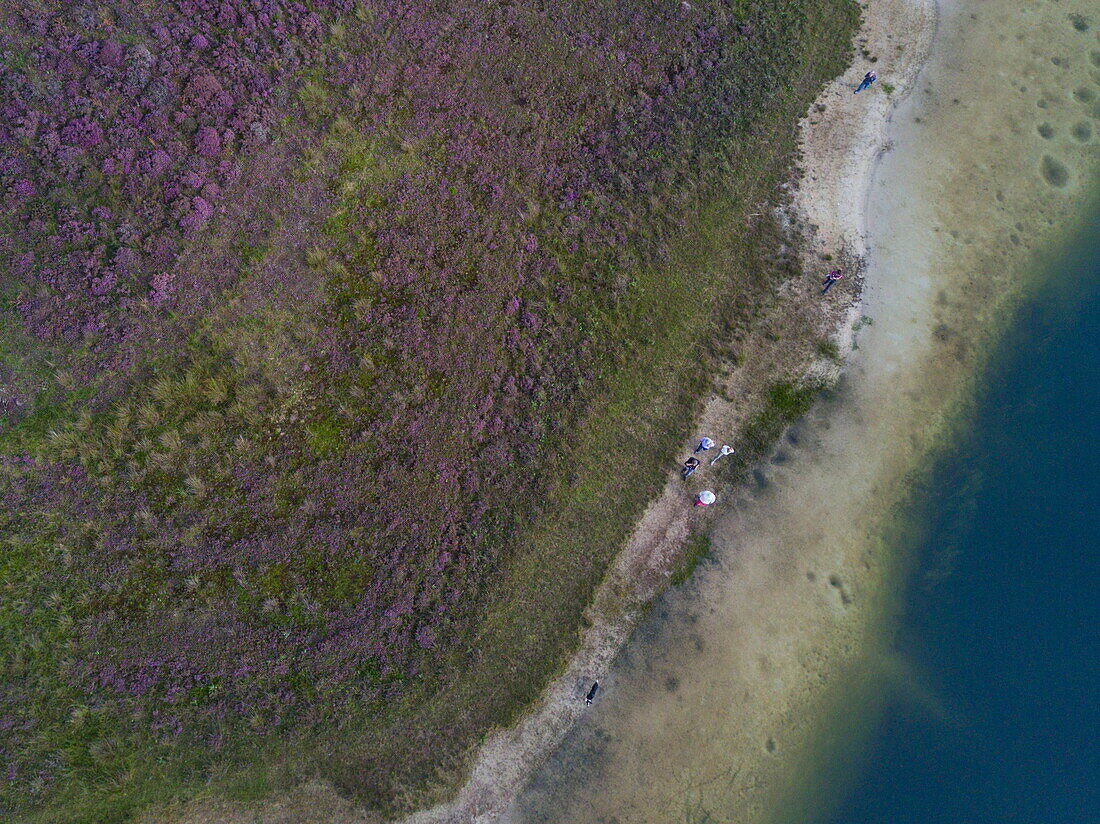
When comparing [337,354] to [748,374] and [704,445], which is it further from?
[748,374]

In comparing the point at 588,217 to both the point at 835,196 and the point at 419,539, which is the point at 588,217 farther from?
the point at 419,539

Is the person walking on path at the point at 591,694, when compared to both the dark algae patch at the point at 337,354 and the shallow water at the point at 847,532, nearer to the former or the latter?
the shallow water at the point at 847,532

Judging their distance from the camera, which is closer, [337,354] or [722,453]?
[722,453]

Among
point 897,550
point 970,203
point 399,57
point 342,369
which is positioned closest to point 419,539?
point 342,369

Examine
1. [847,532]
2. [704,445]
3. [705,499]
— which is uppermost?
[704,445]

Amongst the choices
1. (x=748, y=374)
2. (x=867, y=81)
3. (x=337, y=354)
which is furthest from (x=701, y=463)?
(x=867, y=81)

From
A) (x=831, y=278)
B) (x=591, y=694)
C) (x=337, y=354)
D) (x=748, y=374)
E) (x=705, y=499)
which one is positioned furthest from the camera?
(x=831, y=278)
